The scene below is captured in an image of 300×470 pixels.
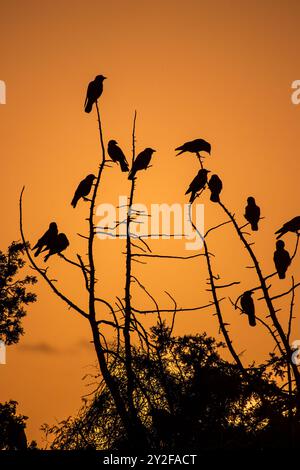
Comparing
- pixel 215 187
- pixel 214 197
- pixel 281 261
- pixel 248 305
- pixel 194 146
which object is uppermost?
pixel 194 146

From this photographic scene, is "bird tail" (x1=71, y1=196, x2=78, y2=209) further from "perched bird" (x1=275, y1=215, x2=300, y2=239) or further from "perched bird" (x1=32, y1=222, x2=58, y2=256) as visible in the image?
"perched bird" (x1=275, y1=215, x2=300, y2=239)

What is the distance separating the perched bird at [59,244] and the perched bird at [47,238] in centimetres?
8

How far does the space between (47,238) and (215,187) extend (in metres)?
2.46

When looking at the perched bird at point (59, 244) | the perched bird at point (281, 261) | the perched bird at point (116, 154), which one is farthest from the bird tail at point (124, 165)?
the perched bird at point (281, 261)

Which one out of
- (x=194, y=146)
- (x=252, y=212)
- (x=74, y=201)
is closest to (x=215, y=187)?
(x=194, y=146)

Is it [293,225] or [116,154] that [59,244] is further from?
[293,225]

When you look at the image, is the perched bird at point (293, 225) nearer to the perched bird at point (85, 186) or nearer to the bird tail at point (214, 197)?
the bird tail at point (214, 197)

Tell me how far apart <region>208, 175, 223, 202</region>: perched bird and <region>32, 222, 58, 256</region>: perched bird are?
86.8 inches

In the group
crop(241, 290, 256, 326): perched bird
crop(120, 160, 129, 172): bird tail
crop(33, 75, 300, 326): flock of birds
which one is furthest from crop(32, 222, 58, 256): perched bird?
crop(241, 290, 256, 326): perched bird

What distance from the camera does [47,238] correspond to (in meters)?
9.33

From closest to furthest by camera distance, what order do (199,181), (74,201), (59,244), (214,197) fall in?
1. (214,197)
2. (199,181)
3. (59,244)
4. (74,201)

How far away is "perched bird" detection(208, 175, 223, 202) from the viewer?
823cm
